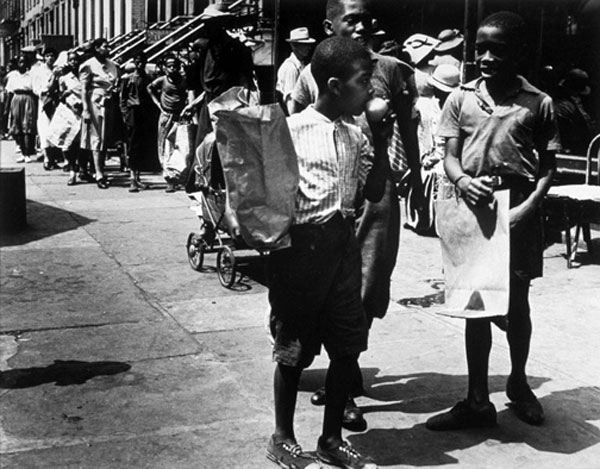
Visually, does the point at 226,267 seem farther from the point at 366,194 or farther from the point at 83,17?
the point at 83,17

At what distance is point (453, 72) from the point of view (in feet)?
35.2

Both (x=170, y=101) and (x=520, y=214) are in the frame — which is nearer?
(x=520, y=214)

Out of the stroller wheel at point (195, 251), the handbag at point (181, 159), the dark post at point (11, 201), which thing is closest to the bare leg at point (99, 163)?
the dark post at point (11, 201)

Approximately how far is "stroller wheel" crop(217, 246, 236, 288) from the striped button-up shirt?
3.79 meters

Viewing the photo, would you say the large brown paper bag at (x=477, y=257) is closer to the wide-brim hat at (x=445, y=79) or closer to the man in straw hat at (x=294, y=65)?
the man in straw hat at (x=294, y=65)

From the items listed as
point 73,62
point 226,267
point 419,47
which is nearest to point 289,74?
point 419,47

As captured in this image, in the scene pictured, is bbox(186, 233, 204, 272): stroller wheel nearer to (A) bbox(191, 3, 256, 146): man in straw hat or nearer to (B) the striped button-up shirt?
(A) bbox(191, 3, 256, 146): man in straw hat

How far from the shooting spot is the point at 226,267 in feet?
26.8

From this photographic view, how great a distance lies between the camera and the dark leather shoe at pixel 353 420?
4.74 metres

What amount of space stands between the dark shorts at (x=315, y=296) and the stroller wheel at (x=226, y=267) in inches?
147

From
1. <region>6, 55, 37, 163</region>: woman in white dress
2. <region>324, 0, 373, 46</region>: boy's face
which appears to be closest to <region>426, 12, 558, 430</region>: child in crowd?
<region>324, 0, 373, 46</region>: boy's face

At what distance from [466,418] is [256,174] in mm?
1760

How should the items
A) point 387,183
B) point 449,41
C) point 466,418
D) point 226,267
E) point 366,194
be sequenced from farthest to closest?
point 449,41
point 226,267
point 387,183
point 466,418
point 366,194

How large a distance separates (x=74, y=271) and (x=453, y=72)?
488 centimetres
